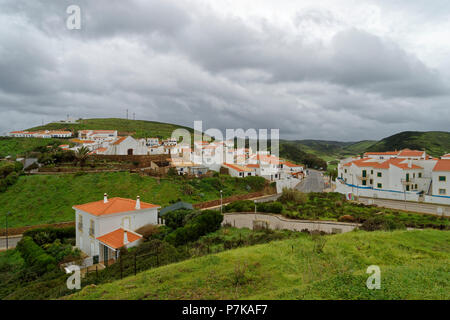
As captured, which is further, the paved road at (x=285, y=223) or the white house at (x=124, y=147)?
the white house at (x=124, y=147)

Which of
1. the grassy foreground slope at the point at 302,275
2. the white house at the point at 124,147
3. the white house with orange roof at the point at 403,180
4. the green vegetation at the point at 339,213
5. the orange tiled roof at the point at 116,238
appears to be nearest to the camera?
the grassy foreground slope at the point at 302,275

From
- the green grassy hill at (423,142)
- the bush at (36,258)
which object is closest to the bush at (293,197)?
the bush at (36,258)

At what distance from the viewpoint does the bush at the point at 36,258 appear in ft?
49.1

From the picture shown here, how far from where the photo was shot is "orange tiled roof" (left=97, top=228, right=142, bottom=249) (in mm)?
15531

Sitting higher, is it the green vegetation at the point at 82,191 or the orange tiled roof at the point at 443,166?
the orange tiled roof at the point at 443,166

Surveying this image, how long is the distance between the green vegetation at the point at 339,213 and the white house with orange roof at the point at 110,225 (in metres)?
11.2

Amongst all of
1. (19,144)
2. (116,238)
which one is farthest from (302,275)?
(19,144)

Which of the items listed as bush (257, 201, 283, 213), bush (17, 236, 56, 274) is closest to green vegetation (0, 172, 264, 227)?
bush (17, 236, 56, 274)

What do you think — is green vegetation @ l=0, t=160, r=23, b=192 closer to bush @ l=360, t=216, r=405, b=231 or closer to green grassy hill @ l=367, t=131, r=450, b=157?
bush @ l=360, t=216, r=405, b=231

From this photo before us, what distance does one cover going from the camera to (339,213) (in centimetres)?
2447

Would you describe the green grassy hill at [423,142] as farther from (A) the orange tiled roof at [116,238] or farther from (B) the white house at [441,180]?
(A) the orange tiled roof at [116,238]

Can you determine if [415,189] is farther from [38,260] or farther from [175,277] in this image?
[38,260]

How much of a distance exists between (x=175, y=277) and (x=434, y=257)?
971 centimetres

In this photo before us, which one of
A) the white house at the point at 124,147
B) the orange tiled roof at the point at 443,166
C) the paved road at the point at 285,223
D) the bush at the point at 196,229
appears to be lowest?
the paved road at the point at 285,223
